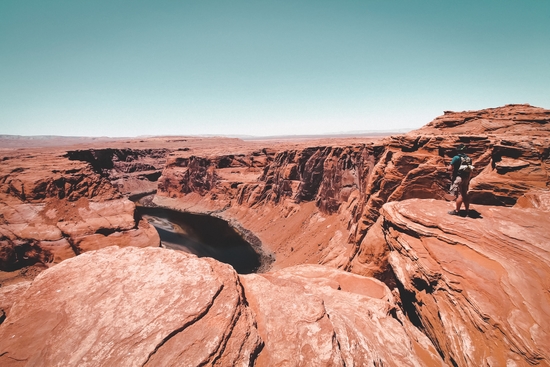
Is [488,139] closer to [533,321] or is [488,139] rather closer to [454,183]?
[454,183]

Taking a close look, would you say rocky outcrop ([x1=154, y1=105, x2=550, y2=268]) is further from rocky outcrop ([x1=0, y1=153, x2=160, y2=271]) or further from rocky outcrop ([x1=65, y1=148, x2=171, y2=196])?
rocky outcrop ([x1=0, y1=153, x2=160, y2=271])

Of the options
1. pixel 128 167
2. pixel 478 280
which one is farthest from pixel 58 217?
pixel 128 167

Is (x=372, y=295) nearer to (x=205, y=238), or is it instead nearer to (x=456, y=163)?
(x=456, y=163)

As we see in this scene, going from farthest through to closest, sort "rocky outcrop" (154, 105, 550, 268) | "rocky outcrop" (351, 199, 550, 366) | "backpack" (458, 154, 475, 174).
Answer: "rocky outcrop" (154, 105, 550, 268) → "backpack" (458, 154, 475, 174) → "rocky outcrop" (351, 199, 550, 366)

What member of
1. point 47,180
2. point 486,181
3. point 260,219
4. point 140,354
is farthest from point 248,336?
point 260,219

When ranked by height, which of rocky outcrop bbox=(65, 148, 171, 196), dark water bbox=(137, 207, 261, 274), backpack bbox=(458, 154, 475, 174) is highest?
backpack bbox=(458, 154, 475, 174)

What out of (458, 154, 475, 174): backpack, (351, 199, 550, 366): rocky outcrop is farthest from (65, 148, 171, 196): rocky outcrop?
(458, 154, 475, 174): backpack

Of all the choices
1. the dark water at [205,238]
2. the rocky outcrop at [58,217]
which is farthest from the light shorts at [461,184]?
the dark water at [205,238]
